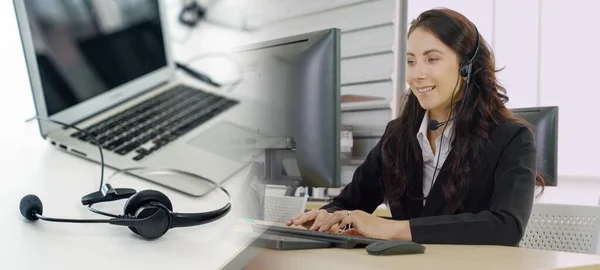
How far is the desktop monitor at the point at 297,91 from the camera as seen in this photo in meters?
0.65

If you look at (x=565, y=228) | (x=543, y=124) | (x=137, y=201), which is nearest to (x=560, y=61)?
(x=543, y=124)

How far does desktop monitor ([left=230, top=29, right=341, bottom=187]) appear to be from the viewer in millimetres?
646

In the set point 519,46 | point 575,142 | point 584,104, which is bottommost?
point 575,142

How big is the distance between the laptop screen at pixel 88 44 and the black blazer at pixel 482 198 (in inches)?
16.4

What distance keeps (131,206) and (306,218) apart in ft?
0.89

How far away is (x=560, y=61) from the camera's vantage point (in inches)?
73.7

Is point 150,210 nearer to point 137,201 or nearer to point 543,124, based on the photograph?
point 137,201

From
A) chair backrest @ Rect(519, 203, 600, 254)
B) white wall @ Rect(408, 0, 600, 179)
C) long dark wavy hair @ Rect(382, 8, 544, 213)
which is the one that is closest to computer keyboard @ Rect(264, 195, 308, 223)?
long dark wavy hair @ Rect(382, 8, 544, 213)

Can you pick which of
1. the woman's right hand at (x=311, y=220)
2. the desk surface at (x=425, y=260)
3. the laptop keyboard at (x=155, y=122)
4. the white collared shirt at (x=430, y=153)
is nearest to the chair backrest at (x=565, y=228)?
the white collared shirt at (x=430, y=153)

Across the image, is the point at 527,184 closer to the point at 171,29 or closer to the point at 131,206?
the point at 131,206

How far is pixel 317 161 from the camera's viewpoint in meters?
0.67

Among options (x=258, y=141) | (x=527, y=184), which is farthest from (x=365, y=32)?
(x=258, y=141)

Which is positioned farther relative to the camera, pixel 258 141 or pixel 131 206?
pixel 258 141

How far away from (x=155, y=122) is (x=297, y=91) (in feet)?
0.81
